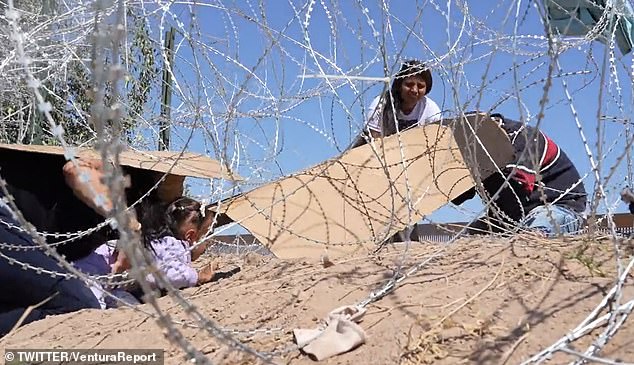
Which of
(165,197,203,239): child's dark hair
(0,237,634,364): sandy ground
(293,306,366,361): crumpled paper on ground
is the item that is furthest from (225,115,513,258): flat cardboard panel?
(293,306,366,361): crumpled paper on ground

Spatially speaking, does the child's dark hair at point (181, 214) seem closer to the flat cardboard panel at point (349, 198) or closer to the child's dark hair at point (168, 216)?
the child's dark hair at point (168, 216)

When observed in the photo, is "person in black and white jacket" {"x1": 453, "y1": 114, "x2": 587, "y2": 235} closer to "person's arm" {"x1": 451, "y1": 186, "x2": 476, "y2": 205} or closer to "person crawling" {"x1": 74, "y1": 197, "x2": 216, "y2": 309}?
"person's arm" {"x1": 451, "y1": 186, "x2": 476, "y2": 205}

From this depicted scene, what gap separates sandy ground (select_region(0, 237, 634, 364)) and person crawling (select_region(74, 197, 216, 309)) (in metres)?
0.28

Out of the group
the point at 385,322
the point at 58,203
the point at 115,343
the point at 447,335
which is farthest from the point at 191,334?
the point at 58,203

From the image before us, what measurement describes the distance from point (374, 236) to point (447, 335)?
149 centimetres

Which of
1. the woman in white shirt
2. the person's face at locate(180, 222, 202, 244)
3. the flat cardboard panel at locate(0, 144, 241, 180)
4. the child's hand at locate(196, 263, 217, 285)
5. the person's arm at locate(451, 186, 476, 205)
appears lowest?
the child's hand at locate(196, 263, 217, 285)

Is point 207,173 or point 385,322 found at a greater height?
point 207,173

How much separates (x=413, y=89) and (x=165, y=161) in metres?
1.42

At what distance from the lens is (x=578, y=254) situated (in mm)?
2256

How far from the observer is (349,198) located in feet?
11.5

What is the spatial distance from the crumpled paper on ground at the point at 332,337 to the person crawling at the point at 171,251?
1.08 meters

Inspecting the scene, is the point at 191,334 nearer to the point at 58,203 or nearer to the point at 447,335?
the point at 447,335

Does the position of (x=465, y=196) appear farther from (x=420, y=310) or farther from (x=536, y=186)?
(x=420, y=310)

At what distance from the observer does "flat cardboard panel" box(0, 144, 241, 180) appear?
116 inches
